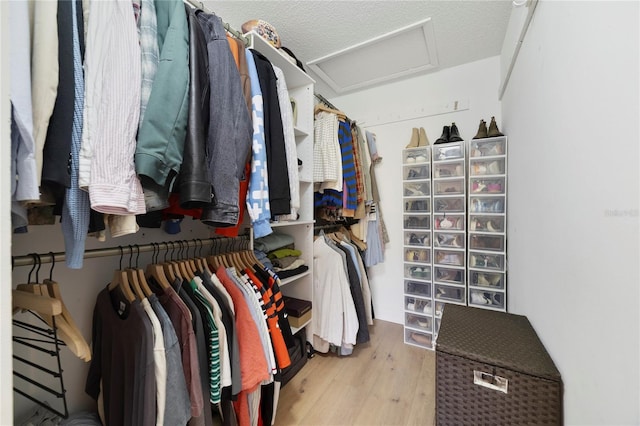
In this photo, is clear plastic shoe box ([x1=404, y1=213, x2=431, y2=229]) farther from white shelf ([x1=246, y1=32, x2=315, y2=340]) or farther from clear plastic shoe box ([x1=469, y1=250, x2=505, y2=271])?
white shelf ([x1=246, y1=32, x2=315, y2=340])

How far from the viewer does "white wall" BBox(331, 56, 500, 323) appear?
6.43ft

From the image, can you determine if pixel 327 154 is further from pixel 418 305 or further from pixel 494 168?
pixel 418 305

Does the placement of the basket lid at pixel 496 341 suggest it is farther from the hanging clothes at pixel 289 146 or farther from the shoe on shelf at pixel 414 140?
the shoe on shelf at pixel 414 140

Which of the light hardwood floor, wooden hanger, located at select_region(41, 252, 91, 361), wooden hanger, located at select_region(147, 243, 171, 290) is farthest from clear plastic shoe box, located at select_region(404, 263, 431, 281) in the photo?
wooden hanger, located at select_region(41, 252, 91, 361)

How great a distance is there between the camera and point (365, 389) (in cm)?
151

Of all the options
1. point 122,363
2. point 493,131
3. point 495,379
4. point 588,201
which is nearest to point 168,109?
point 122,363

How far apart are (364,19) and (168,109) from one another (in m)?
1.40

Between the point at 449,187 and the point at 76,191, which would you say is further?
the point at 449,187

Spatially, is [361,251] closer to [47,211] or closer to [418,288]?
[418,288]

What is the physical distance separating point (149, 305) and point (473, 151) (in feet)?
6.55

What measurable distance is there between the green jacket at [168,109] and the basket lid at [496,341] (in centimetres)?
110

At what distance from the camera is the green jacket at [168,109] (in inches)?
24.2

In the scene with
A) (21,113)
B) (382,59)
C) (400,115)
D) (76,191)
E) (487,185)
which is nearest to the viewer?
(21,113)

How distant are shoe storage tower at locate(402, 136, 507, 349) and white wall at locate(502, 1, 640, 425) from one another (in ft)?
2.17
